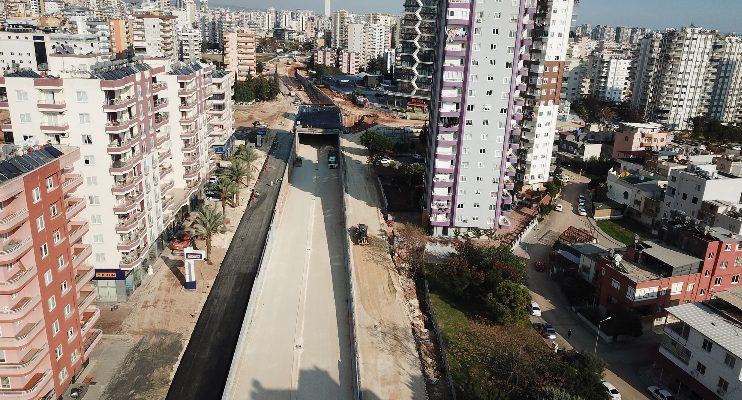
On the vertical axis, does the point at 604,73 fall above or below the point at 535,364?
above

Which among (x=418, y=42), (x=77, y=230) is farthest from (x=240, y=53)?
(x=77, y=230)

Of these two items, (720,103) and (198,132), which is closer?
(198,132)

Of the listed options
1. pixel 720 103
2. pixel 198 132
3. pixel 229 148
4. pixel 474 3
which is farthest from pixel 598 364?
pixel 720 103

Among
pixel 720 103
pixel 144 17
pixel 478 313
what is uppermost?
pixel 144 17

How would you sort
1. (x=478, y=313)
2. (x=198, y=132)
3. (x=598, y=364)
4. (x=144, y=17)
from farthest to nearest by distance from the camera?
(x=144, y=17)
(x=198, y=132)
(x=478, y=313)
(x=598, y=364)

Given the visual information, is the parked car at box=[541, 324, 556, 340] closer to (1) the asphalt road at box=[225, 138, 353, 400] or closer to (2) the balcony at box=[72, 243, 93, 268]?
(1) the asphalt road at box=[225, 138, 353, 400]

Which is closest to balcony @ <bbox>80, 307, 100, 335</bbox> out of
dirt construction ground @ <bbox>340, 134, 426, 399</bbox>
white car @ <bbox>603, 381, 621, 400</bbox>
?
dirt construction ground @ <bbox>340, 134, 426, 399</bbox>

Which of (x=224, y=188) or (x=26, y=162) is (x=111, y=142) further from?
(x=224, y=188)

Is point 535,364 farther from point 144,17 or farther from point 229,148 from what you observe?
point 144,17
